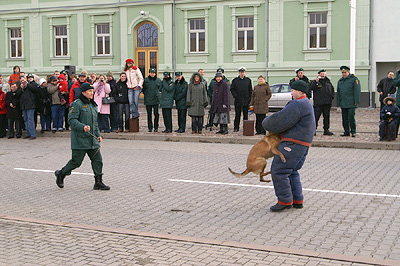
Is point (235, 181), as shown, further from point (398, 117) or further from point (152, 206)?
point (398, 117)

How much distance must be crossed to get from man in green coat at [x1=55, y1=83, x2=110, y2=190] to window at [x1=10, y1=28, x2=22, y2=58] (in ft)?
98.6

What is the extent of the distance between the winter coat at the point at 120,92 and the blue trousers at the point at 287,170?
35.8 ft

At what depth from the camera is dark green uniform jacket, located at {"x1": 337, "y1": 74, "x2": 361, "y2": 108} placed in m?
15.5

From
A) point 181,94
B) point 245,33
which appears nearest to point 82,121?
point 181,94

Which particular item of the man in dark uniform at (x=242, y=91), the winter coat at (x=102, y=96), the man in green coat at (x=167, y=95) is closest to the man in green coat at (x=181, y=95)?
the man in green coat at (x=167, y=95)

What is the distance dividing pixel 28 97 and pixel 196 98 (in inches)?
208

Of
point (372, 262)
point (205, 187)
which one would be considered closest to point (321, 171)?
point (205, 187)

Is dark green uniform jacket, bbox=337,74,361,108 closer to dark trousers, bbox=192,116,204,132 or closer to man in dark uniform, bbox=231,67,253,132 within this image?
man in dark uniform, bbox=231,67,253,132

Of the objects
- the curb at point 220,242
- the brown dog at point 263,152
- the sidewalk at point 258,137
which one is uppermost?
the brown dog at point 263,152

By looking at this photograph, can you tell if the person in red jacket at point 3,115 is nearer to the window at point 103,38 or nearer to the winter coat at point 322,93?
the winter coat at point 322,93

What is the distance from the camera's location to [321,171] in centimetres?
1063

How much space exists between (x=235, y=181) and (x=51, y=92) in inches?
390

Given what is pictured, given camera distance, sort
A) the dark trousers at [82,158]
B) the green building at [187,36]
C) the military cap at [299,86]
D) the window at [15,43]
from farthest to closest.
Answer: the window at [15,43] → the green building at [187,36] → the dark trousers at [82,158] → the military cap at [299,86]

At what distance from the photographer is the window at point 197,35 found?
32.4 meters
